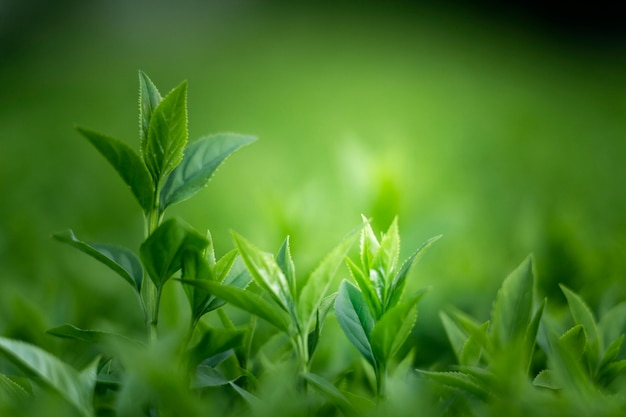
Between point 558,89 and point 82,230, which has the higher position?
point 558,89

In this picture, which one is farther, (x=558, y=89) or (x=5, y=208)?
(x=558, y=89)

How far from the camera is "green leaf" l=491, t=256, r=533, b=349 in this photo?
2.21 feet

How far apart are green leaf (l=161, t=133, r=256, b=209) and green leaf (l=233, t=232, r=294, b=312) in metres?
0.10

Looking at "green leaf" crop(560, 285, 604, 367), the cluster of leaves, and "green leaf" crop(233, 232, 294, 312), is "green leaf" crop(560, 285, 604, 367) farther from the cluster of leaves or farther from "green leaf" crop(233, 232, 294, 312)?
"green leaf" crop(233, 232, 294, 312)

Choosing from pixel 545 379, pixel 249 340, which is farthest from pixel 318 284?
pixel 545 379

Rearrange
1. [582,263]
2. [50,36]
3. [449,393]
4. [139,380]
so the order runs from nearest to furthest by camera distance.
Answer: [139,380] < [449,393] < [582,263] < [50,36]

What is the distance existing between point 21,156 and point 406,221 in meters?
1.95

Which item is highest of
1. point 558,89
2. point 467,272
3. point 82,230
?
point 558,89

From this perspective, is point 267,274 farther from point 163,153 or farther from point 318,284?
point 163,153

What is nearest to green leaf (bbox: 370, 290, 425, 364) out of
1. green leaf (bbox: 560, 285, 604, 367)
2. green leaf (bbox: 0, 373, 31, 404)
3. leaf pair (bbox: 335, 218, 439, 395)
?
leaf pair (bbox: 335, 218, 439, 395)

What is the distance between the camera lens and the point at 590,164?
8.99ft

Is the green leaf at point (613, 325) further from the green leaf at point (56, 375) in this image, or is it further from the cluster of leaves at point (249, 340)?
the green leaf at point (56, 375)

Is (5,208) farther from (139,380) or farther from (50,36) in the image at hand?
(50,36)

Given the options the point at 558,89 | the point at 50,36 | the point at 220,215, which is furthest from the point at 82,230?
the point at 50,36
